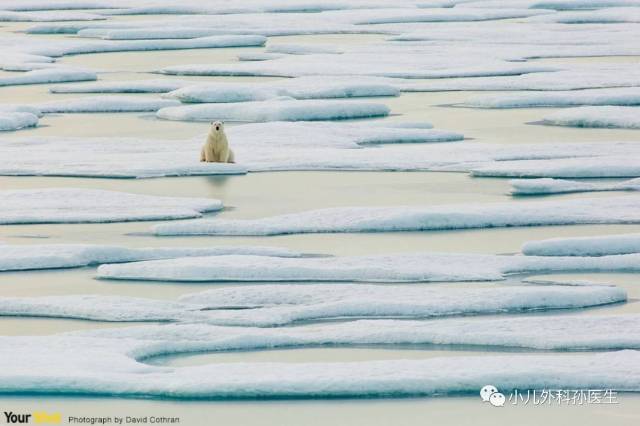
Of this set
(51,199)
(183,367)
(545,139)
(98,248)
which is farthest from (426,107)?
(183,367)

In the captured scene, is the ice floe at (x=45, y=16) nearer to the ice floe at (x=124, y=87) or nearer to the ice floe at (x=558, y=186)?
the ice floe at (x=124, y=87)

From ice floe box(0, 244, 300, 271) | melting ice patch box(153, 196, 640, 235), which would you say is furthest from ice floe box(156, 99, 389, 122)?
ice floe box(0, 244, 300, 271)

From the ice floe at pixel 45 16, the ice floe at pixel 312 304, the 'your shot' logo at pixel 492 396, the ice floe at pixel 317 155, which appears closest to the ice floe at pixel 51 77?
the ice floe at pixel 317 155

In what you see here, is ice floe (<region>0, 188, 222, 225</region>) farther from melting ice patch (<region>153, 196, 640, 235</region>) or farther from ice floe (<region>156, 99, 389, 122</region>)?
ice floe (<region>156, 99, 389, 122</region>)

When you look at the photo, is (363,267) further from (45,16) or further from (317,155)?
(45,16)

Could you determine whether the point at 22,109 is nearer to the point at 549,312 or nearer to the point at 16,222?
the point at 16,222

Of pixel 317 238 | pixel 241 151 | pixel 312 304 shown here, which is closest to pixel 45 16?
pixel 241 151
